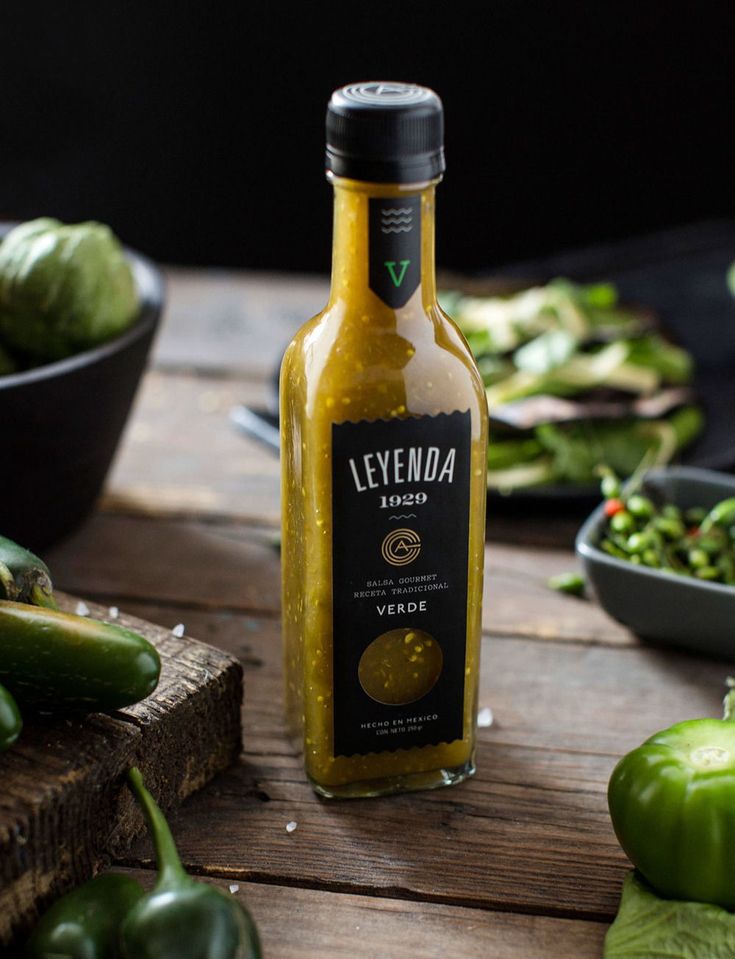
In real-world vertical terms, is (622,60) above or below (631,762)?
above

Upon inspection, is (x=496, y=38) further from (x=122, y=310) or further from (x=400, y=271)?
(x=400, y=271)

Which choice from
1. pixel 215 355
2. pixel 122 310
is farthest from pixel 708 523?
pixel 215 355

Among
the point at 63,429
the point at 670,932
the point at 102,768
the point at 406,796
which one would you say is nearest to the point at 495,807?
the point at 406,796

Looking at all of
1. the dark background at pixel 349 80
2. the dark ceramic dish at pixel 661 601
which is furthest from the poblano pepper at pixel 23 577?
the dark background at pixel 349 80

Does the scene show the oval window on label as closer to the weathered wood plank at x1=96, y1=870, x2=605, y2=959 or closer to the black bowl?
the weathered wood plank at x1=96, y1=870, x2=605, y2=959

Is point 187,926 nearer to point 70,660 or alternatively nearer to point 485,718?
point 70,660

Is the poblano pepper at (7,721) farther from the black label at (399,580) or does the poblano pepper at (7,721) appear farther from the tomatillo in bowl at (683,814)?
the tomatillo in bowl at (683,814)
